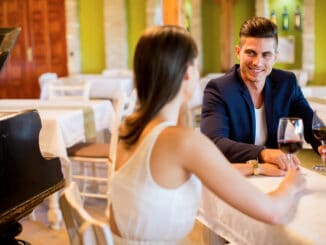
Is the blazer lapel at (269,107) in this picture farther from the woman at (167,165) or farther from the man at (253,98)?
the woman at (167,165)

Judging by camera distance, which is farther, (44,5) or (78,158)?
(44,5)

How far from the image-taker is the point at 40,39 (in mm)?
8469

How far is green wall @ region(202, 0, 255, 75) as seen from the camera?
7.50m

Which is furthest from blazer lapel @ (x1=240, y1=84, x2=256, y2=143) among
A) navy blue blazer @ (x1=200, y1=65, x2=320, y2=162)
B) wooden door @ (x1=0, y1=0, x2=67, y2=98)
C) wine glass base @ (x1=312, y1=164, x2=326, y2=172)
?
wooden door @ (x1=0, y1=0, x2=67, y2=98)

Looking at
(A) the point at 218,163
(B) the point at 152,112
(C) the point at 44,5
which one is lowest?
(A) the point at 218,163

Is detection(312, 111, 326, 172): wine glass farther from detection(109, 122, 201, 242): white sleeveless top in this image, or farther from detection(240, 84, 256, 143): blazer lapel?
detection(109, 122, 201, 242): white sleeveless top

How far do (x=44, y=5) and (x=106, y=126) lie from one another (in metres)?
4.32

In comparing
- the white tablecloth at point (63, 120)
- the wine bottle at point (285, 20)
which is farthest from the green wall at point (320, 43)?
the white tablecloth at point (63, 120)

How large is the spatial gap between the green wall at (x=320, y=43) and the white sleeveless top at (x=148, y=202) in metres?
6.19

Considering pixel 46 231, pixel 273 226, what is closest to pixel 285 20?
pixel 46 231

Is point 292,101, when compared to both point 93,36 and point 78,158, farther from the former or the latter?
point 93,36

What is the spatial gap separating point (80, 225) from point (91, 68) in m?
7.20

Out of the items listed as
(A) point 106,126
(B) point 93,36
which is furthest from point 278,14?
(A) point 106,126

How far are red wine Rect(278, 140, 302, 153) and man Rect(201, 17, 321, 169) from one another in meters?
0.39
